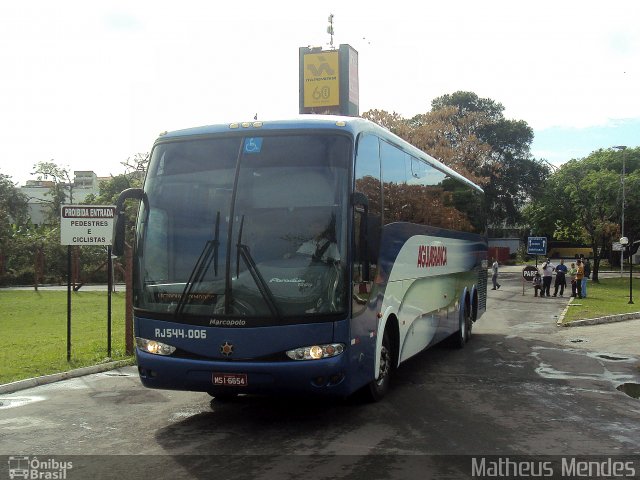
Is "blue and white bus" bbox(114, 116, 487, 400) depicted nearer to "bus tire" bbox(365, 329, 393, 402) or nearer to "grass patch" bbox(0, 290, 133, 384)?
"bus tire" bbox(365, 329, 393, 402)

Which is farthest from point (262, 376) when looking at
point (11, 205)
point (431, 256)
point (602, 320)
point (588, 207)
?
point (11, 205)

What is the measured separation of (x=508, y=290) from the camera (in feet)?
120

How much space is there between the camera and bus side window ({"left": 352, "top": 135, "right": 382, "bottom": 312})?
24.0 feet

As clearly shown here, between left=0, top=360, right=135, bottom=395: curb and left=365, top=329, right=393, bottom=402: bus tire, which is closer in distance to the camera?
left=365, top=329, right=393, bottom=402: bus tire

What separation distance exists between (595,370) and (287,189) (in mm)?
7398

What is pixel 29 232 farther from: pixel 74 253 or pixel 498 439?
pixel 498 439

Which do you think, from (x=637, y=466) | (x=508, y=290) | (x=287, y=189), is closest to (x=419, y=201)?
(x=287, y=189)

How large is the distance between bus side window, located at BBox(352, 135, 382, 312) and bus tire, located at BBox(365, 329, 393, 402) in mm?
1292

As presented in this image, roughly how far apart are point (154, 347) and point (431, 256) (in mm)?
5672

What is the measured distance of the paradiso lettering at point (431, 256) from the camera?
35.4ft

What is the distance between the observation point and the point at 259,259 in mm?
6988

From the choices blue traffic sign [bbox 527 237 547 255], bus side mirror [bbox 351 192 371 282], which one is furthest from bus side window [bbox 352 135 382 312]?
blue traffic sign [bbox 527 237 547 255]

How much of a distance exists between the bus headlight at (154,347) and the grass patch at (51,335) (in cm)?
415

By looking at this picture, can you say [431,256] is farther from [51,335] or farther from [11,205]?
[11,205]
